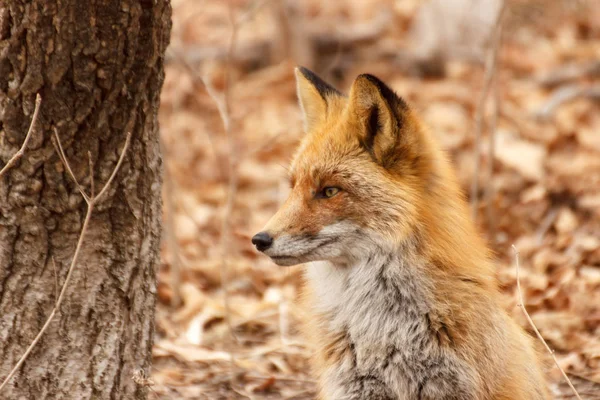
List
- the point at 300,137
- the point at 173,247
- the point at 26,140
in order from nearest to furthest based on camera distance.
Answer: the point at 26,140 → the point at 300,137 → the point at 173,247

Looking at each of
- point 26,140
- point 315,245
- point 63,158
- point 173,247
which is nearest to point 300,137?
point 173,247

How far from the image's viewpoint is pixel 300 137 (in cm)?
649

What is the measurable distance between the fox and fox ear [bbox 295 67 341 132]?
36 centimetres

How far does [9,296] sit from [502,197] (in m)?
5.66

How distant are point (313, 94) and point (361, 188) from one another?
2.66 feet

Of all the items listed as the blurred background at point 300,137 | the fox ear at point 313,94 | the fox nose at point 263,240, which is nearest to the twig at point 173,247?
the blurred background at point 300,137

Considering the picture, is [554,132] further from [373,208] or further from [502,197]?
[373,208]

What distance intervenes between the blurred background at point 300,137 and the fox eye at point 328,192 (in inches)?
44.0

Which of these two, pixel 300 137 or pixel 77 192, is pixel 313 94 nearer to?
pixel 77 192

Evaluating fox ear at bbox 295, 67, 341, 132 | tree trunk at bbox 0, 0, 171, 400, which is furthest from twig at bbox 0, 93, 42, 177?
fox ear at bbox 295, 67, 341, 132

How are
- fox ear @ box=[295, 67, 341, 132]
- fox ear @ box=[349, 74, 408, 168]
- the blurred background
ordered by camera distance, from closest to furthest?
fox ear @ box=[349, 74, 408, 168] → fox ear @ box=[295, 67, 341, 132] → the blurred background

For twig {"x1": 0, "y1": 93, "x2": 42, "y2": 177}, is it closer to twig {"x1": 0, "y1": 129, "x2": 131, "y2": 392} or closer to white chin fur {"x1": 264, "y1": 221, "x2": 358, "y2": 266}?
twig {"x1": 0, "y1": 129, "x2": 131, "y2": 392}

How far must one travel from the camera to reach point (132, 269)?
3.77 meters

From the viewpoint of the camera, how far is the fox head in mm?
3807
